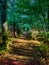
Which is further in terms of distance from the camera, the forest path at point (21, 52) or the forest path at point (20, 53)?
the forest path at point (21, 52)

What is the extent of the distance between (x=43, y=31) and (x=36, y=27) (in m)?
0.41

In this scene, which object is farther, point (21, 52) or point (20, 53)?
point (21, 52)

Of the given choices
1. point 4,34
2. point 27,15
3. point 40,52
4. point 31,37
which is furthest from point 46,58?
point 31,37

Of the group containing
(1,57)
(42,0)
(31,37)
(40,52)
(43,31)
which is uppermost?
(42,0)

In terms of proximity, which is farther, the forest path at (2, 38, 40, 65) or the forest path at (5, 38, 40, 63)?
the forest path at (5, 38, 40, 63)

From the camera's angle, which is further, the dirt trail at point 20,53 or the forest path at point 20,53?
the dirt trail at point 20,53

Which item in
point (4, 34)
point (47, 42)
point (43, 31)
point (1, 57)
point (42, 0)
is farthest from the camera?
point (4, 34)

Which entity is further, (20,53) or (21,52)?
(21,52)

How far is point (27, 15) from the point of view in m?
11.6

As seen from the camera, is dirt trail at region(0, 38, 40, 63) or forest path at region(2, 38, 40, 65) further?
dirt trail at region(0, 38, 40, 63)

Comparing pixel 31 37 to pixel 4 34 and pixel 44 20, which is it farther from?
pixel 44 20

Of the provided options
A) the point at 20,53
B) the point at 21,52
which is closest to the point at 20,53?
the point at 20,53

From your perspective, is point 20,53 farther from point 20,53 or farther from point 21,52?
point 21,52

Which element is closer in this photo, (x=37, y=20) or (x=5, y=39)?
(x=37, y=20)
